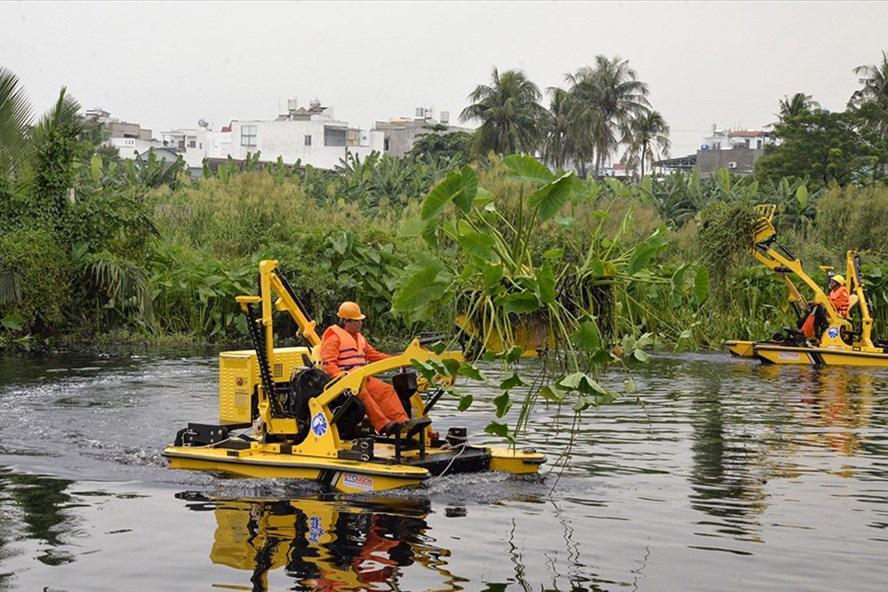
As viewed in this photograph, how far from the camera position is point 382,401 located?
1416cm

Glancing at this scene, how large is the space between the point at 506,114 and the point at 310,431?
58.5 m

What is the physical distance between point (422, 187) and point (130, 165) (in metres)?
10.2

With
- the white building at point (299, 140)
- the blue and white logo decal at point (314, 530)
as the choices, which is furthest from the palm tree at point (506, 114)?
the blue and white logo decal at point (314, 530)

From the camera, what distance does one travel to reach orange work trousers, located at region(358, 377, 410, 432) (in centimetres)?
1407

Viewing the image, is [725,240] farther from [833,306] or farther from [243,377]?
[243,377]

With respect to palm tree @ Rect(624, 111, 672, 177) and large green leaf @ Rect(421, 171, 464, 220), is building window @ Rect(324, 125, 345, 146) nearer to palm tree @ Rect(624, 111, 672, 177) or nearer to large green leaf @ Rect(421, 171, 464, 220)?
palm tree @ Rect(624, 111, 672, 177)

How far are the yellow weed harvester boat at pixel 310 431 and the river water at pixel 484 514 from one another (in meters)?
0.24

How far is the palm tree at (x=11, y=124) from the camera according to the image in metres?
27.5

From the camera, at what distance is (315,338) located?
50.6ft

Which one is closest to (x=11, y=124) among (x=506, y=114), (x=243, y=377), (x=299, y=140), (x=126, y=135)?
(x=243, y=377)

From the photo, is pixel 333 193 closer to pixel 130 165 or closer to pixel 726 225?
pixel 130 165

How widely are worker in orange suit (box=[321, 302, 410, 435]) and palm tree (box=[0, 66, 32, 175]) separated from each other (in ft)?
51.2

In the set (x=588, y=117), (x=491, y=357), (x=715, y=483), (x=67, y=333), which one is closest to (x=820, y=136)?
(x=588, y=117)

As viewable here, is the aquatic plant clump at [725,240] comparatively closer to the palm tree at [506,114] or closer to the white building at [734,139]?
the palm tree at [506,114]
